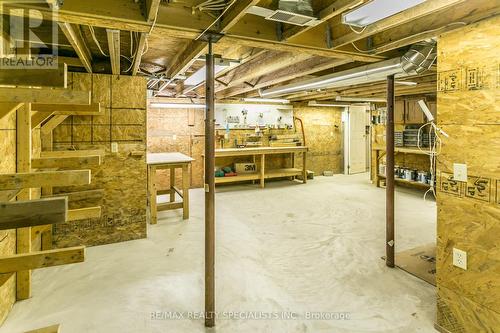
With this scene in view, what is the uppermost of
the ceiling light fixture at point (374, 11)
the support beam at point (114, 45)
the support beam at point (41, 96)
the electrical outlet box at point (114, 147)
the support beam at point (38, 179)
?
the support beam at point (114, 45)

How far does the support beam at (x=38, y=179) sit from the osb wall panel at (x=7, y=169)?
1.02m

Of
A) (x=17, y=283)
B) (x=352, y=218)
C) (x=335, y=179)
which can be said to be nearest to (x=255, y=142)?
(x=335, y=179)

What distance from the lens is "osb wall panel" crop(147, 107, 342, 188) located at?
6590mm

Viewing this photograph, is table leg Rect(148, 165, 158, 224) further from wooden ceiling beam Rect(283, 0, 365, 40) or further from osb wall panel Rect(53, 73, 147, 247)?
wooden ceiling beam Rect(283, 0, 365, 40)

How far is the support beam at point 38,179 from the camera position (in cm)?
129

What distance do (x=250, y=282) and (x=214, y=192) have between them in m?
1.03

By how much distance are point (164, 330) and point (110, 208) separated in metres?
2.07

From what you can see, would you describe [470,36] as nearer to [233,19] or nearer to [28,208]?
[233,19]

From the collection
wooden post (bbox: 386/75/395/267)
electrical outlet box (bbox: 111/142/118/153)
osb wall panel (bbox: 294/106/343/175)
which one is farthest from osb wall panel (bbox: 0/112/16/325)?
osb wall panel (bbox: 294/106/343/175)

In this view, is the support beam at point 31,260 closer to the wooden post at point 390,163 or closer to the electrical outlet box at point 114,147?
the electrical outlet box at point 114,147

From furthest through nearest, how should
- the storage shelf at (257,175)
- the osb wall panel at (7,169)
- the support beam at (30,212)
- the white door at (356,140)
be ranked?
the white door at (356,140) < the storage shelf at (257,175) < the osb wall panel at (7,169) < the support beam at (30,212)

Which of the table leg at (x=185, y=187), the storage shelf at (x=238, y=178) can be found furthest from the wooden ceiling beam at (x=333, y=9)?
the storage shelf at (x=238, y=178)

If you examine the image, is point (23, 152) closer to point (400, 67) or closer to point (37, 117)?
point (37, 117)

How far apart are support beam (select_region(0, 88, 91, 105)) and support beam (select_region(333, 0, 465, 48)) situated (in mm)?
1844
